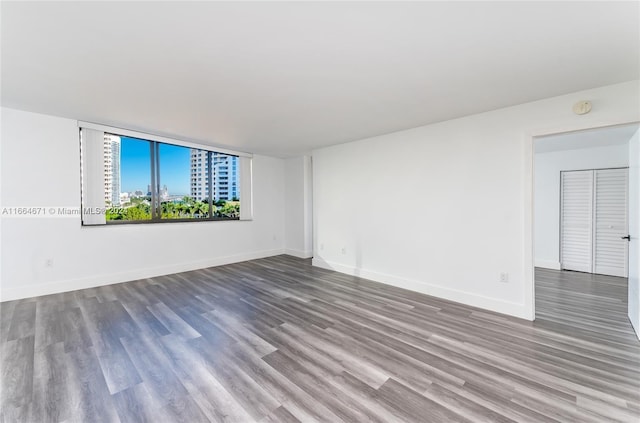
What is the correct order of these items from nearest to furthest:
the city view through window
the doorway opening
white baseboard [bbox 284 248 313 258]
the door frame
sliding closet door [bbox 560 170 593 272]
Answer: the door frame → the doorway opening → the city view through window → sliding closet door [bbox 560 170 593 272] → white baseboard [bbox 284 248 313 258]

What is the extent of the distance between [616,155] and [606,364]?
15.6 ft

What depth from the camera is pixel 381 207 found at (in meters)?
4.27

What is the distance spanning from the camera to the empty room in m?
1.66

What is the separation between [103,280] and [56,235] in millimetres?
901

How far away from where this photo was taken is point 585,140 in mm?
4340

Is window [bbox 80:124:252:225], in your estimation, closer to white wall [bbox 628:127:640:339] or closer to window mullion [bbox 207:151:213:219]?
window mullion [bbox 207:151:213:219]

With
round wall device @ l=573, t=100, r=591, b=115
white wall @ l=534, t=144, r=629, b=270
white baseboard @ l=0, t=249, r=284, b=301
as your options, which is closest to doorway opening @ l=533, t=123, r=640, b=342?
white wall @ l=534, t=144, r=629, b=270

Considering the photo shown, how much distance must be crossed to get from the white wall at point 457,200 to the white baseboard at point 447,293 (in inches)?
0.5

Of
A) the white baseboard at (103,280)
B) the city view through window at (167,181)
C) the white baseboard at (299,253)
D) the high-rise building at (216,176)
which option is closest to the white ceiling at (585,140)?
the white baseboard at (299,253)

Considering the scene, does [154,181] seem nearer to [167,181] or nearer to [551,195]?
[167,181]

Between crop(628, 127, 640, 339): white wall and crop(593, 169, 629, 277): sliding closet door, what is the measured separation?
106 inches

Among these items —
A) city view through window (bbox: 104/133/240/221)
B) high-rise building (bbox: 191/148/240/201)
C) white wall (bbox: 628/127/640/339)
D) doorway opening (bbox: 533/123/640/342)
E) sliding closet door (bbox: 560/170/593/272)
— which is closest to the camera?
white wall (bbox: 628/127/640/339)

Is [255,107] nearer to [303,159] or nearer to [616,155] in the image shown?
[303,159]

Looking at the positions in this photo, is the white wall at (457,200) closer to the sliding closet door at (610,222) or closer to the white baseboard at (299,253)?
the white baseboard at (299,253)
